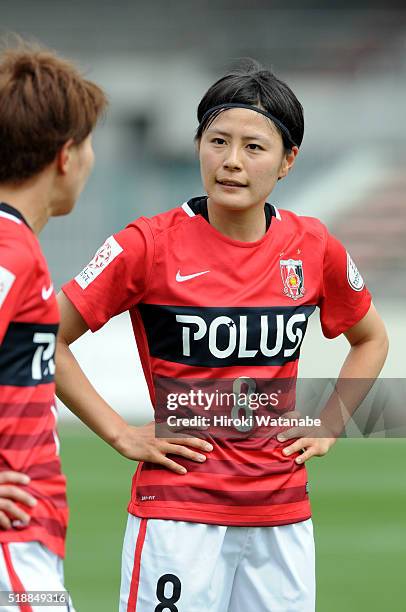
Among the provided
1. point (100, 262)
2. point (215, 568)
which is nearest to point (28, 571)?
point (215, 568)

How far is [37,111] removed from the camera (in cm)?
225

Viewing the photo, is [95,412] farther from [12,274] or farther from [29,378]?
[12,274]

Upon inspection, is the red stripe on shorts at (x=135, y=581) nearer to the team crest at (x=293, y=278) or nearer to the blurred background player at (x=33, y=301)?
the blurred background player at (x=33, y=301)

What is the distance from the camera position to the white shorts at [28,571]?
219 centimetres

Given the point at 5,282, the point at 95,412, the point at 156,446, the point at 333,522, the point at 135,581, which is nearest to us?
the point at 5,282

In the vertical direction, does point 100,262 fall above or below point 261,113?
below

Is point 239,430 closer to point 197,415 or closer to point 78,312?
point 197,415

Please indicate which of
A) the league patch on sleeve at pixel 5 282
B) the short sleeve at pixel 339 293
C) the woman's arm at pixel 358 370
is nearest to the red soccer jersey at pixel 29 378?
the league patch on sleeve at pixel 5 282

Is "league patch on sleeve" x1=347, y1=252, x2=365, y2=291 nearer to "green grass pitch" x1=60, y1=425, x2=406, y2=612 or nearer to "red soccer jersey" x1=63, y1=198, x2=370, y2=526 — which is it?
"red soccer jersey" x1=63, y1=198, x2=370, y2=526

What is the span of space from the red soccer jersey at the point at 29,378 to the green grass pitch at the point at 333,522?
7.02 feet

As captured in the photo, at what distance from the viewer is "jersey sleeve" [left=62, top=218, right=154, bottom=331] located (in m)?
2.87

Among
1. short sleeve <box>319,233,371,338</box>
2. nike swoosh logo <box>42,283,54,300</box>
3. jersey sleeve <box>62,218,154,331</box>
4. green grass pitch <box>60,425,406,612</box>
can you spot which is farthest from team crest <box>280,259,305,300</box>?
green grass pitch <box>60,425,406,612</box>

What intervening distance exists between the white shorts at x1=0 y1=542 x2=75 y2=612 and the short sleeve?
1.22m

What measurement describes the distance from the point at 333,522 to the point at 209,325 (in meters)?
3.08
